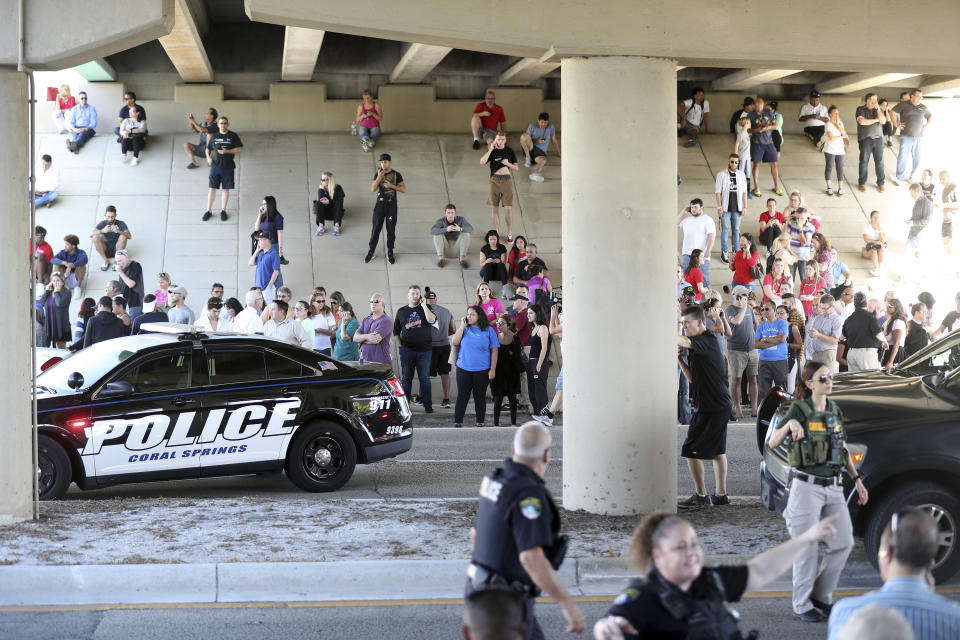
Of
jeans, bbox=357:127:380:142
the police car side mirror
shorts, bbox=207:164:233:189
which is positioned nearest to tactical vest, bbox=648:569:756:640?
the police car side mirror

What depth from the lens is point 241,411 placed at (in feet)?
37.6

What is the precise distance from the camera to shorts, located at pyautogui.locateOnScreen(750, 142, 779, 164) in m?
27.7

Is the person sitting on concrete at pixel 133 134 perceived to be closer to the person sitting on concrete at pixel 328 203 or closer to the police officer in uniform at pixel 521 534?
the person sitting on concrete at pixel 328 203

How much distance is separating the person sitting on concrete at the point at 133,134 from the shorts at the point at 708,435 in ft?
66.4

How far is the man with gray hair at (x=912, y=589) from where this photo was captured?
385 centimetres

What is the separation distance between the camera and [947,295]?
2484 cm

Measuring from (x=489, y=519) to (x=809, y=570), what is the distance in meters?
3.29

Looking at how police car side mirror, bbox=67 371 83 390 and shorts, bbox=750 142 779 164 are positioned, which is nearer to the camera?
police car side mirror, bbox=67 371 83 390

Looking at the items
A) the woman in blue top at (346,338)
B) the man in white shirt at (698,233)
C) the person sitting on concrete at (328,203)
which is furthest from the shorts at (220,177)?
the man in white shirt at (698,233)

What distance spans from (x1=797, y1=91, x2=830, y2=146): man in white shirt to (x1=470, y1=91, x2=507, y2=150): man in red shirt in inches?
307

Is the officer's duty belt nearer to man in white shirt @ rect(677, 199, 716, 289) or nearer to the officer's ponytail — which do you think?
the officer's ponytail

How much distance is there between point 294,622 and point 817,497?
11.5ft

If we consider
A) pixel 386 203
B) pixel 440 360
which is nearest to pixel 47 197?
pixel 386 203

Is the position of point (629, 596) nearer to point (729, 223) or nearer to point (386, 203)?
point (386, 203)
